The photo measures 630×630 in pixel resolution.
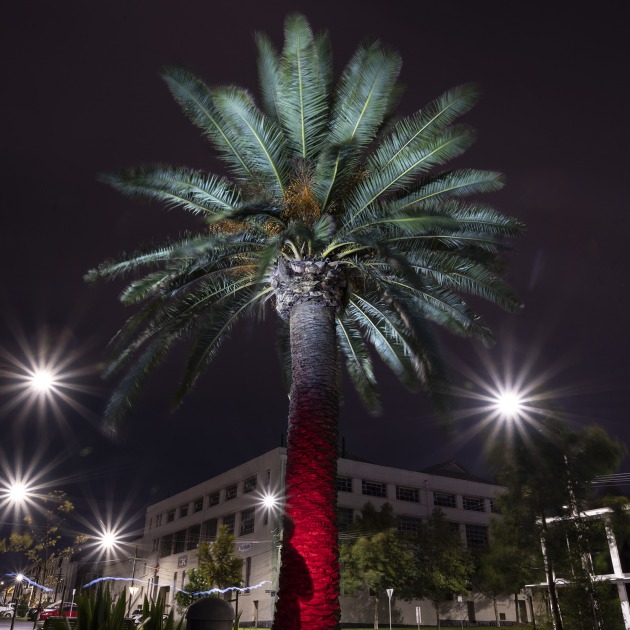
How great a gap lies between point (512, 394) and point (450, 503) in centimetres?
4494

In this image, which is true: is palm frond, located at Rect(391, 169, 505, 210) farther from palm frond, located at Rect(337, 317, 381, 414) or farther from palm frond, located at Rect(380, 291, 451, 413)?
palm frond, located at Rect(337, 317, 381, 414)

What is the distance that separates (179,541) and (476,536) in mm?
31955

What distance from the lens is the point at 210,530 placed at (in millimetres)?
60594

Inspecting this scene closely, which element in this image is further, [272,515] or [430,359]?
[272,515]

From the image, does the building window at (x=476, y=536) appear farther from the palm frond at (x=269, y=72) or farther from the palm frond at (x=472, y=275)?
the palm frond at (x=269, y=72)

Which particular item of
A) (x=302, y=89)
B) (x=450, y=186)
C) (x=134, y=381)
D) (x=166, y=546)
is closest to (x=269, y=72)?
(x=302, y=89)

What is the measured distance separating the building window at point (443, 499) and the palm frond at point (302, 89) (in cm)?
5351

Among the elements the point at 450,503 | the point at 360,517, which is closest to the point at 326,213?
the point at 360,517

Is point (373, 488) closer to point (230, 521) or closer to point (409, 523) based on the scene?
point (409, 523)

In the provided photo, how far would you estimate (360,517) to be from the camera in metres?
49.7

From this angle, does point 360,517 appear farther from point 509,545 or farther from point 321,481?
point 321,481

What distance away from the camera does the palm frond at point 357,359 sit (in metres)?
18.4

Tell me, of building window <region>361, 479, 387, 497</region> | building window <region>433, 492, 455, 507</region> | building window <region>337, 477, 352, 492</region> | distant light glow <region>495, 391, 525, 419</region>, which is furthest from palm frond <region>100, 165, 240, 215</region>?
building window <region>433, 492, 455, 507</region>

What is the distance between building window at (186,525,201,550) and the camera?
62.3 metres
